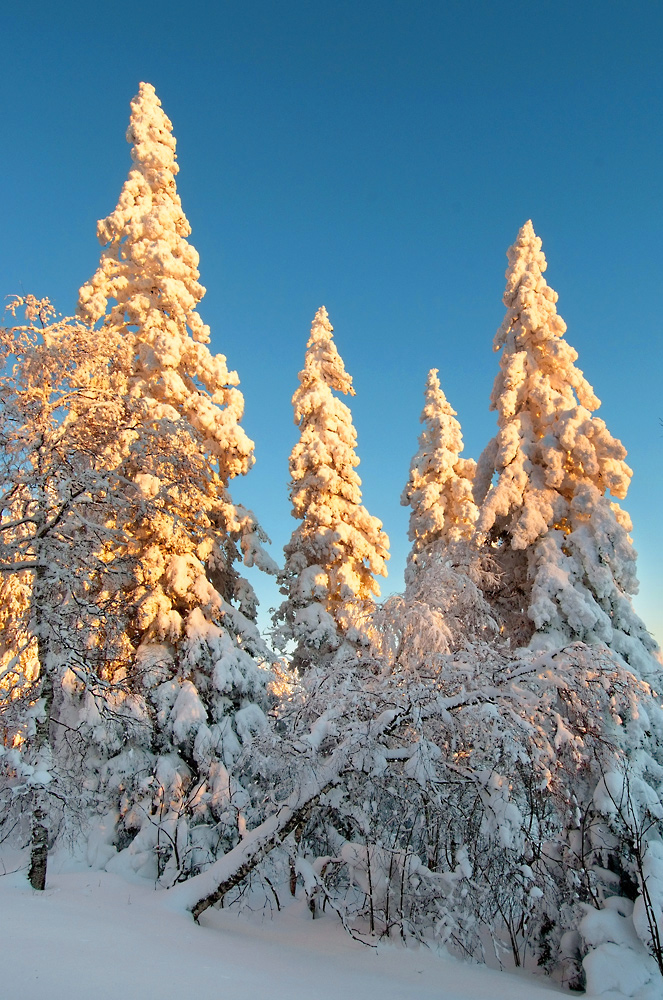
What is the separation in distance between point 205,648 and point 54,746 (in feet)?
10.7

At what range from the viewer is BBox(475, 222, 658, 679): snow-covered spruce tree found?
525 inches

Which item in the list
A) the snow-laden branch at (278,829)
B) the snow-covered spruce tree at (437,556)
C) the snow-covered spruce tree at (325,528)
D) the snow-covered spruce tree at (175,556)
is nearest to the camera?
the snow-laden branch at (278,829)

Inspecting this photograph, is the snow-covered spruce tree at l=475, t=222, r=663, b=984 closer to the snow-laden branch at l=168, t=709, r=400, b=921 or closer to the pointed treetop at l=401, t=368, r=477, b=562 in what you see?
the snow-laden branch at l=168, t=709, r=400, b=921

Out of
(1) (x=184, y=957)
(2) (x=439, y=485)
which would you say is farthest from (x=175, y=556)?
(2) (x=439, y=485)

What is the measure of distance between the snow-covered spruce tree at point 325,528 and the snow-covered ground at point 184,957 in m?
9.02

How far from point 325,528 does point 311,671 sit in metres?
9.21

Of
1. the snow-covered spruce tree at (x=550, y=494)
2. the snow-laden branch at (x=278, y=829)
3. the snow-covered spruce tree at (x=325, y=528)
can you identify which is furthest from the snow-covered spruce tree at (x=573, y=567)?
the snow-covered spruce tree at (x=325, y=528)

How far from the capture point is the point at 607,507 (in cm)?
1389

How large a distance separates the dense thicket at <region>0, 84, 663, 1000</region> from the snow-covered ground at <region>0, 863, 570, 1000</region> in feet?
1.59

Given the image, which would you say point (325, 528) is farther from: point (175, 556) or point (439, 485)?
point (175, 556)

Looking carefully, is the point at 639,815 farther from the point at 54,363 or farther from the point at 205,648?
the point at 54,363

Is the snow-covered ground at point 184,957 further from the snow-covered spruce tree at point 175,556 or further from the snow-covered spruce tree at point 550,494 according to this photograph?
the snow-covered spruce tree at point 550,494

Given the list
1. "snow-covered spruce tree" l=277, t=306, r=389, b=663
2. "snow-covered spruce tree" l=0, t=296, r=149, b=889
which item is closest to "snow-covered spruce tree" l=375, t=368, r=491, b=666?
"snow-covered spruce tree" l=277, t=306, r=389, b=663

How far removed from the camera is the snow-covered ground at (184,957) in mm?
4598
